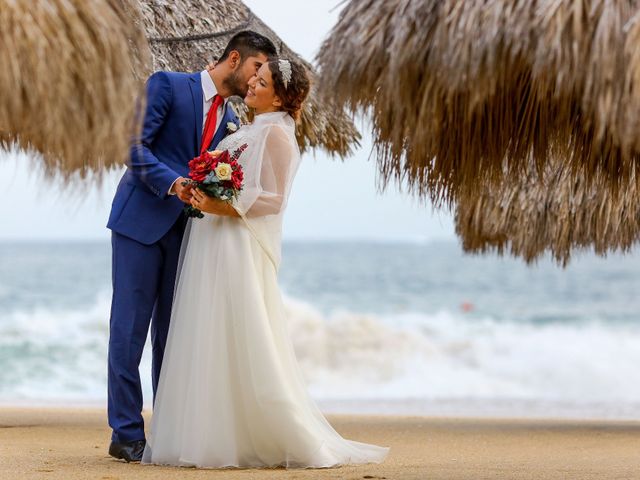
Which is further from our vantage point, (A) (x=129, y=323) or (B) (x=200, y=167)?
(A) (x=129, y=323)

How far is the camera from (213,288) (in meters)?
4.43

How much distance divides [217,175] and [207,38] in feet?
8.45

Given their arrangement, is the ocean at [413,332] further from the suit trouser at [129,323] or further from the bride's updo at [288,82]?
the bride's updo at [288,82]

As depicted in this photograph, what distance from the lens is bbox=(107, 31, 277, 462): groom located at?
4.52 m

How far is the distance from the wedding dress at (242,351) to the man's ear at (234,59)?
0.31 m

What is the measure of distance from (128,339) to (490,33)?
2172mm

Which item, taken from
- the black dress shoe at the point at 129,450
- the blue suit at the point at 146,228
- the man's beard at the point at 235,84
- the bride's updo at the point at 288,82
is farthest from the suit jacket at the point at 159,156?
the black dress shoe at the point at 129,450

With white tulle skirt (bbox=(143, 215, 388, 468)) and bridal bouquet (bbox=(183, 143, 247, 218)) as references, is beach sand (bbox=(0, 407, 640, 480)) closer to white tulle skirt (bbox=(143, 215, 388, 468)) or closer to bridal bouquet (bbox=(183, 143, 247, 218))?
white tulle skirt (bbox=(143, 215, 388, 468))

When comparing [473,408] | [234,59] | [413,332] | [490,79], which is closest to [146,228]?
[234,59]

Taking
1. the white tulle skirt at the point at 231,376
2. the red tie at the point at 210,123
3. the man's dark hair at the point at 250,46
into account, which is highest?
the man's dark hair at the point at 250,46

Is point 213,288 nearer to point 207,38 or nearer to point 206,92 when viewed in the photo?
point 206,92

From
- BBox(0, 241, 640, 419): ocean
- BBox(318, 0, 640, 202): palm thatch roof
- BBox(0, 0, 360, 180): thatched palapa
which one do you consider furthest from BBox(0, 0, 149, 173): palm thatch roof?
BBox(0, 241, 640, 419): ocean

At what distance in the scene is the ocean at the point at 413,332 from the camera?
1409 centimetres

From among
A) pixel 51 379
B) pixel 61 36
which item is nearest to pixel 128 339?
pixel 61 36
